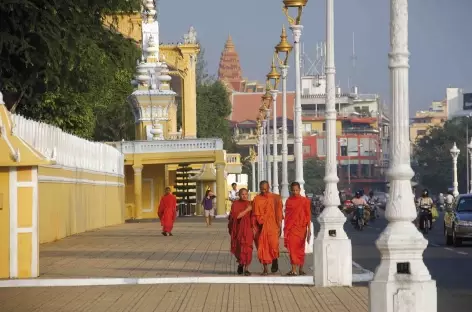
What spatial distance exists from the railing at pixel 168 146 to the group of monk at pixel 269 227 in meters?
41.2

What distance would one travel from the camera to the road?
20562 millimetres

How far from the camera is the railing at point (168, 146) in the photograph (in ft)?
222

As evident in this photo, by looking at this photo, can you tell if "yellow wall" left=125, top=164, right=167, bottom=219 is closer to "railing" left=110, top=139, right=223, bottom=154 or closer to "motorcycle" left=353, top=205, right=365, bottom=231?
"railing" left=110, top=139, right=223, bottom=154

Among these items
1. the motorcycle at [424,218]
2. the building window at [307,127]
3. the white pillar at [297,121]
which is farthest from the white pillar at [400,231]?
the building window at [307,127]

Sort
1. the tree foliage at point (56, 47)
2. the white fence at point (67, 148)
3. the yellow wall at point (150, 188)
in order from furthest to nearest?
the yellow wall at point (150, 188) → the white fence at point (67, 148) → the tree foliage at point (56, 47)

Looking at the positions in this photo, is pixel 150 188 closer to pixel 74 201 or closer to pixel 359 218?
pixel 359 218

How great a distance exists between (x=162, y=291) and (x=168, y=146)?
4642 centimetres

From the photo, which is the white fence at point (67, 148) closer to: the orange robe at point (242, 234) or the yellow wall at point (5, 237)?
the yellow wall at point (5, 237)

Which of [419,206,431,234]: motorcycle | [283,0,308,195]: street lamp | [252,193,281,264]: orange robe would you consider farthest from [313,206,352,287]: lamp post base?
[419,206,431,234]: motorcycle

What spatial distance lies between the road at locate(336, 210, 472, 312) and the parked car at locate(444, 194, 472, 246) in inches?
12.3

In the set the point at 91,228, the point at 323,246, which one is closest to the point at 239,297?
the point at 323,246

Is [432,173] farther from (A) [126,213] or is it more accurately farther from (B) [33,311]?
(B) [33,311]

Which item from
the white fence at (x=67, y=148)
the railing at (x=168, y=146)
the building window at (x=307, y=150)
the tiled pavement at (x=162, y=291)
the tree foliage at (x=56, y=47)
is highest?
the building window at (x=307, y=150)

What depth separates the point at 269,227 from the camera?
83.6 feet
